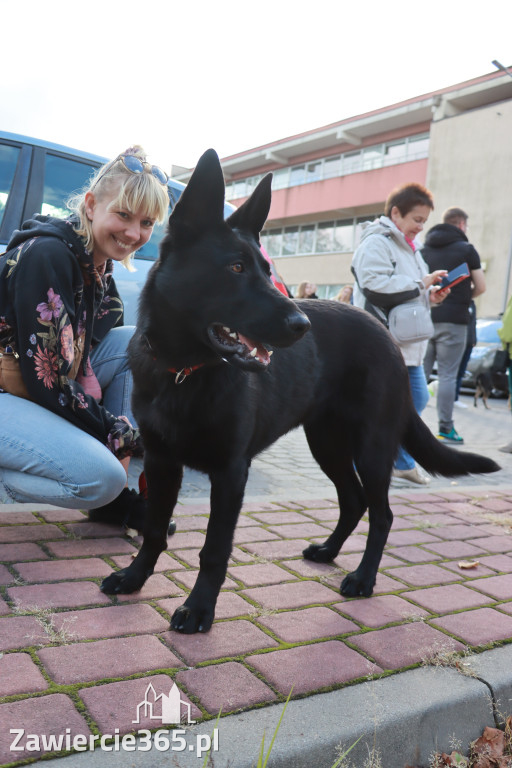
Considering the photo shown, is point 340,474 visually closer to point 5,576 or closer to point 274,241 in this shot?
point 5,576

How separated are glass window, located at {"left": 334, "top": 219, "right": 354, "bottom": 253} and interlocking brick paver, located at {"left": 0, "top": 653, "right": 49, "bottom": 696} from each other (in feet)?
103

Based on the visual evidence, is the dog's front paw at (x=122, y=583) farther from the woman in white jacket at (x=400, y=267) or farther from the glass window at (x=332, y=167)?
the glass window at (x=332, y=167)

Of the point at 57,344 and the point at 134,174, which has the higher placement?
the point at 134,174

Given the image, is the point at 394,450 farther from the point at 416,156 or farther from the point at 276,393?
the point at 416,156

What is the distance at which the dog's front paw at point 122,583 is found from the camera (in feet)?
7.82

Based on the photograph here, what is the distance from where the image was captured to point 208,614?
218 cm

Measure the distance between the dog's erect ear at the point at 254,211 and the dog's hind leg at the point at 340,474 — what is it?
1.16 meters

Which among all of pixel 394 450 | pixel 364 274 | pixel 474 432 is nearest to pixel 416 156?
pixel 474 432

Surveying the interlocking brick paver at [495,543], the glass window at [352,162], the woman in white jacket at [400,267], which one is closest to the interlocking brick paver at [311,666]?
the interlocking brick paver at [495,543]

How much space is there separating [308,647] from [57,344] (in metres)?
1.58

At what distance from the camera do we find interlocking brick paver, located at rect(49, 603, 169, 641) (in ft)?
6.72

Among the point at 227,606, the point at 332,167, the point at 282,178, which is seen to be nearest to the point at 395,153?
the point at 332,167

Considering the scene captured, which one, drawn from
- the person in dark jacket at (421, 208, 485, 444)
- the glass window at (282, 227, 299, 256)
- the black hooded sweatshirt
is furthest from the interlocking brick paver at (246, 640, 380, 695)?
the glass window at (282, 227, 299, 256)

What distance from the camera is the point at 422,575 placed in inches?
116
